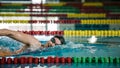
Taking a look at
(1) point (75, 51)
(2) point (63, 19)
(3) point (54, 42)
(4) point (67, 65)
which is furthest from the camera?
(2) point (63, 19)

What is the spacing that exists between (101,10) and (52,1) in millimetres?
2784

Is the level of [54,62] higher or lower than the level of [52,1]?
lower

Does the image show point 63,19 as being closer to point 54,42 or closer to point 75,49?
point 75,49

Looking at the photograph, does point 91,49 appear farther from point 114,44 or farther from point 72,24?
point 72,24

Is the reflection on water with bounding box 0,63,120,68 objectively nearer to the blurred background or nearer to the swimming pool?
the swimming pool

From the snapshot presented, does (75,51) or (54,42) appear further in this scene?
(75,51)

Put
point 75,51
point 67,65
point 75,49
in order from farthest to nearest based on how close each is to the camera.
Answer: point 75,49, point 75,51, point 67,65

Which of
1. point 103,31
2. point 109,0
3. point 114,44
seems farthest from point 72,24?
point 109,0

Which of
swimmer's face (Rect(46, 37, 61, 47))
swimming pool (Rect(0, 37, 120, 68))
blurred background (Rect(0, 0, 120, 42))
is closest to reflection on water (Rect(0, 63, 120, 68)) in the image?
swimming pool (Rect(0, 37, 120, 68))

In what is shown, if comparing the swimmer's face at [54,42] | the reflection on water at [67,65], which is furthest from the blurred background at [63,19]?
the reflection on water at [67,65]

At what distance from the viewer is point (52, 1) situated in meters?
13.4

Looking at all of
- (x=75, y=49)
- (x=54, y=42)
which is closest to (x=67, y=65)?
(x=54, y=42)

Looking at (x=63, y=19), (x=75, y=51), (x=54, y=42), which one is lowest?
(x=75, y=51)

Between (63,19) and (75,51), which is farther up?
(63,19)
